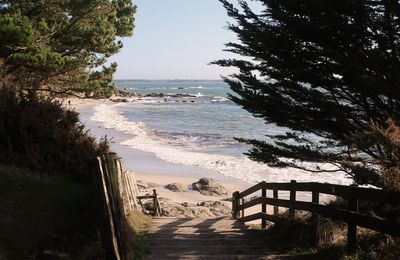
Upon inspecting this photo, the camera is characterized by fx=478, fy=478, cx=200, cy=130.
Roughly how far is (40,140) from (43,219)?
219cm

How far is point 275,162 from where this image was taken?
9438 millimetres

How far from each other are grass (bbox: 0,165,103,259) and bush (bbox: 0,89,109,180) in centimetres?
42

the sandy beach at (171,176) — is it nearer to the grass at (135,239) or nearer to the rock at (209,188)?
the rock at (209,188)

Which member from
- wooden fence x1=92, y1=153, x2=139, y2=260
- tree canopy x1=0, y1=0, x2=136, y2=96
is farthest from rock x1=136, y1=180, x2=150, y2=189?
wooden fence x1=92, y1=153, x2=139, y2=260

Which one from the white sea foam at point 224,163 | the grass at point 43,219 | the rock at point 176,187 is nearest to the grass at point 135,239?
the grass at point 43,219

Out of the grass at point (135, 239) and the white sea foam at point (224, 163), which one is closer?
the grass at point (135, 239)

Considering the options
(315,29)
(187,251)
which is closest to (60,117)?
(187,251)

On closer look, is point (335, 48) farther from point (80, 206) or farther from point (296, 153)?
point (80, 206)

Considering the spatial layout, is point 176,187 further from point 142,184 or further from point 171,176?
point 171,176

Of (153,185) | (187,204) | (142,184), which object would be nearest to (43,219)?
(187,204)

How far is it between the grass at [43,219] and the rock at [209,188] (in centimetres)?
1284

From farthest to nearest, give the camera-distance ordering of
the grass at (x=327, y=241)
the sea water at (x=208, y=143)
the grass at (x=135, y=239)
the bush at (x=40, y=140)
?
the sea water at (x=208, y=143)
the bush at (x=40, y=140)
the grass at (x=135, y=239)
the grass at (x=327, y=241)

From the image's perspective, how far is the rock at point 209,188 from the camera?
65.6 ft

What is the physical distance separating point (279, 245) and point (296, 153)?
5.75 feet
